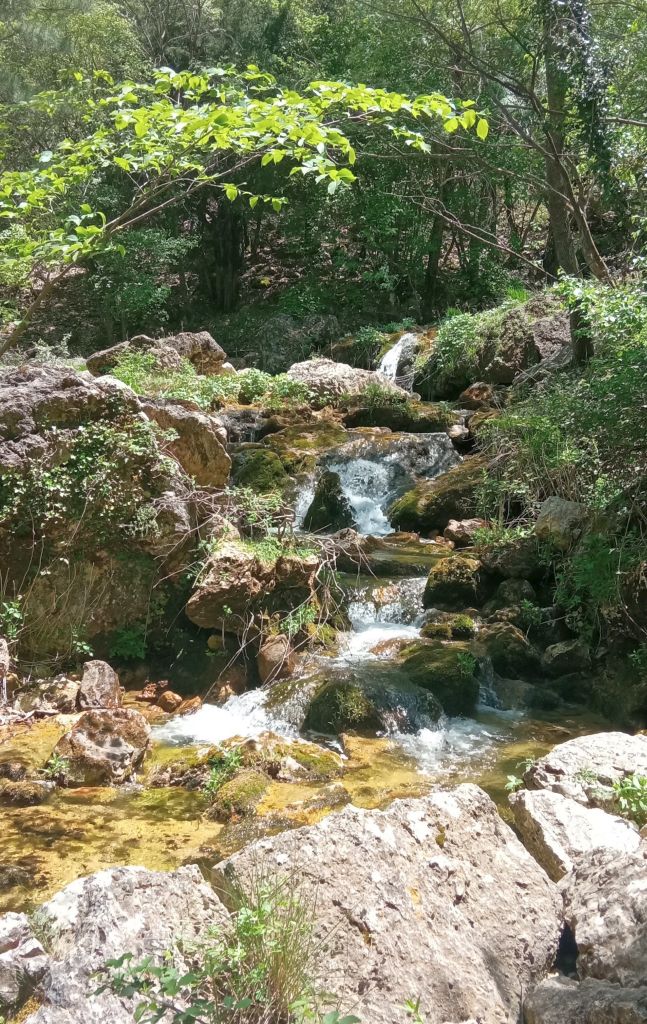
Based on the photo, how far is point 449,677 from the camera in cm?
646

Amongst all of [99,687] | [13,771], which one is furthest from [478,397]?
[13,771]

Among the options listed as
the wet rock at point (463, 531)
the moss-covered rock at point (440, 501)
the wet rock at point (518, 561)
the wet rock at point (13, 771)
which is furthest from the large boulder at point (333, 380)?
the wet rock at point (13, 771)

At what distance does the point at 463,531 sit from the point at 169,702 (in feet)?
14.1

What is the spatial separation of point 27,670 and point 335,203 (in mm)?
16445

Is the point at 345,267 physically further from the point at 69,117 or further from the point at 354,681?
the point at 354,681

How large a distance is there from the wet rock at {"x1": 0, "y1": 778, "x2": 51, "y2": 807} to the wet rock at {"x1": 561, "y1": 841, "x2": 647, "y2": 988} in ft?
10.6

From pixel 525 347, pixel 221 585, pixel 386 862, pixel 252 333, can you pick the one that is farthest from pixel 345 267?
pixel 386 862

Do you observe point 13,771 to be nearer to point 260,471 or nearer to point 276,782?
point 276,782

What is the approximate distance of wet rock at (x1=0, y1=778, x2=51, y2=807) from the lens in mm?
4734

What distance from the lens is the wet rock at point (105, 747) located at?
199 inches

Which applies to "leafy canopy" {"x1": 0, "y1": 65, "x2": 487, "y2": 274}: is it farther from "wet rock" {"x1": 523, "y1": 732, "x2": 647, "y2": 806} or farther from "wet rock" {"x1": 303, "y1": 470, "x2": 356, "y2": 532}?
"wet rock" {"x1": 303, "y1": 470, "x2": 356, "y2": 532}

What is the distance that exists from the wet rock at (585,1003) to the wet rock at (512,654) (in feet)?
14.2

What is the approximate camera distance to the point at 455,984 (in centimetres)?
252

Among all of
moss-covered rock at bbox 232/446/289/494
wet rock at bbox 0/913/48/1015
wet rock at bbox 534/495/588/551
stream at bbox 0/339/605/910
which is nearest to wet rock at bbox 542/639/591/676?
stream at bbox 0/339/605/910
